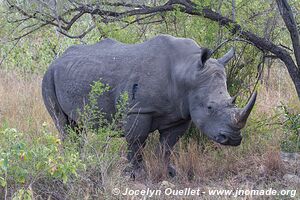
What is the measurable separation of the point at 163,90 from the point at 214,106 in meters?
0.64

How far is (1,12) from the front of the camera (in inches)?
330

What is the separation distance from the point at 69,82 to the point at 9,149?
2.49 m

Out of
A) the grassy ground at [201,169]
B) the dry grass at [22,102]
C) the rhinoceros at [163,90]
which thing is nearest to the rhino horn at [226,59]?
the rhinoceros at [163,90]

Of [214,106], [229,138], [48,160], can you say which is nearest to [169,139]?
[214,106]

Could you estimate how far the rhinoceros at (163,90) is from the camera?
650cm

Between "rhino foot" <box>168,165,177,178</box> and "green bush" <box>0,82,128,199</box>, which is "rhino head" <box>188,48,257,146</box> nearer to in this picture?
"rhino foot" <box>168,165,177,178</box>

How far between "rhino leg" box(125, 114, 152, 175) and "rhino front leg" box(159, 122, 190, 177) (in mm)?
240

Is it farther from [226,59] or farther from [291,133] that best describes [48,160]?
[291,133]

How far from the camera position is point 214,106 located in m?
6.47

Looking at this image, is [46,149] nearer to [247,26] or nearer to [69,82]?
[69,82]

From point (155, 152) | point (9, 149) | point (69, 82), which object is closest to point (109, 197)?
point (9, 149)

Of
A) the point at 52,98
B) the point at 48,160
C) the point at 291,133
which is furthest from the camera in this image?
the point at 52,98

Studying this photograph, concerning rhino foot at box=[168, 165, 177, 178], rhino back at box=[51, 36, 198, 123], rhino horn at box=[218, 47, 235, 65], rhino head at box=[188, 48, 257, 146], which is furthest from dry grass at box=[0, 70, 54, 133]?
rhino horn at box=[218, 47, 235, 65]

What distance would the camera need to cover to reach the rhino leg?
22.4ft
